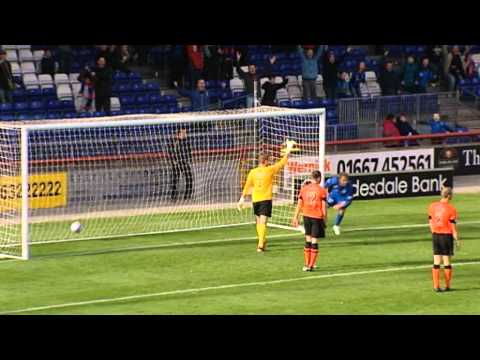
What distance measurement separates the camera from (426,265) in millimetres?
28219

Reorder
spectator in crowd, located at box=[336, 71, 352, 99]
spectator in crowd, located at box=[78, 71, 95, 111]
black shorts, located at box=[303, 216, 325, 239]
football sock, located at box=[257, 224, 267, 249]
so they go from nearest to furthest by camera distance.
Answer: black shorts, located at box=[303, 216, 325, 239], football sock, located at box=[257, 224, 267, 249], spectator in crowd, located at box=[78, 71, 95, 111], spectator in crowd, located at box=[336, 71, 352, 99]

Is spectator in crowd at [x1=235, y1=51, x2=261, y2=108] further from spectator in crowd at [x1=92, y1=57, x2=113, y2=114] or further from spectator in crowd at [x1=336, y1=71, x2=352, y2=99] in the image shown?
spectator in crowd at [x1=92, y1=57, x2=113, y2=114]

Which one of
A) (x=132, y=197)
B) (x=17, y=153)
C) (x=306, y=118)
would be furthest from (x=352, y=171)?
(x=17, y=153)

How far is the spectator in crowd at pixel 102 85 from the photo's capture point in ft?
127

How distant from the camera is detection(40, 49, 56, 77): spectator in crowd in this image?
4000 centimetres

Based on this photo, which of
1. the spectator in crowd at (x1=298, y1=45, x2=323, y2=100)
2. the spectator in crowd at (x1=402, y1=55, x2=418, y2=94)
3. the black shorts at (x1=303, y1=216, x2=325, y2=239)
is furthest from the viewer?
the spectator in crowd at (x1=402, y1=55, x2=418, y2=94)

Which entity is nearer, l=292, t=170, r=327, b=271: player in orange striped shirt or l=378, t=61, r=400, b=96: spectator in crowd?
l=292, t=170, r=327, b=271: player in orange striped shirt

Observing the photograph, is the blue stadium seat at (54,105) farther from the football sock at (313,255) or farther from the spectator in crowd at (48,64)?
the football sock at (313,255)

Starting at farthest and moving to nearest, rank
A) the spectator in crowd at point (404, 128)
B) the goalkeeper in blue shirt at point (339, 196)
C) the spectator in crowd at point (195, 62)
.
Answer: the spectator in crowd at point (195, 62)
the spectator in crowd at point (404, 128)
the goalkeeper in blue shirt at point (339, 196)

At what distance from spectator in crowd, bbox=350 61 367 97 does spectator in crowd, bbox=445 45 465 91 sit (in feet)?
10.3

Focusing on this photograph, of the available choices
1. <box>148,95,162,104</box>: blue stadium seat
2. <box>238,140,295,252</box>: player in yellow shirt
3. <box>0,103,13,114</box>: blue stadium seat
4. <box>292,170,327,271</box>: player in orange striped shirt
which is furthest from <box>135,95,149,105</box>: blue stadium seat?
<box>292,170,327,271</box>: player in orange striped shirt

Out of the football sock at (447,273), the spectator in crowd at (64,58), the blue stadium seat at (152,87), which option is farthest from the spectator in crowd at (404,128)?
the football sock at (447,273)

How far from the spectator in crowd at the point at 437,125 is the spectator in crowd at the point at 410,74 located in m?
2.95

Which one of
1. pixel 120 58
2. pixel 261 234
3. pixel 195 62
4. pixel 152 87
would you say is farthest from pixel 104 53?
pixel 261 234
